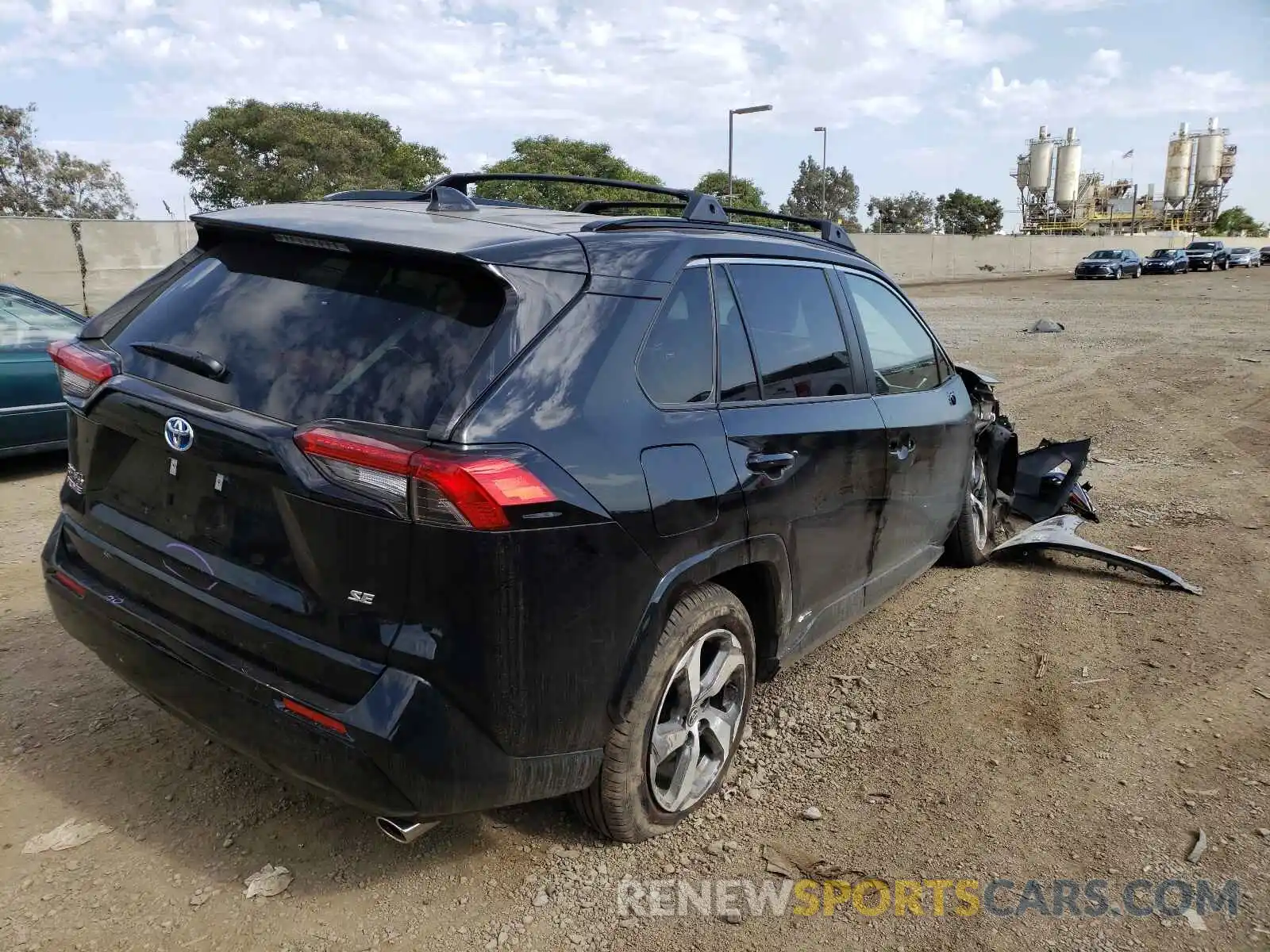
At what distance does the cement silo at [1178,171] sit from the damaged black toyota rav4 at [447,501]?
378 feet

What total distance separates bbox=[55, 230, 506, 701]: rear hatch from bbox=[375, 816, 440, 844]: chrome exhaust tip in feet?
1.32

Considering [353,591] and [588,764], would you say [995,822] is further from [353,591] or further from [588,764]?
[353,591]

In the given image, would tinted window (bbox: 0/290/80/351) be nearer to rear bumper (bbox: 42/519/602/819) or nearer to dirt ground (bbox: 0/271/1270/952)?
dirt ground (bbox: 0/271/1270/952)

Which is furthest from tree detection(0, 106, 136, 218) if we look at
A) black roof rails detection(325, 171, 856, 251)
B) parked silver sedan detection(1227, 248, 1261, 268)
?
parked silver sedan detection(1227, 248, 1261, 268)

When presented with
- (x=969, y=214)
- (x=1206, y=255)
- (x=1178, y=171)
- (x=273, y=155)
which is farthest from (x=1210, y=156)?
(x=273, y=155)

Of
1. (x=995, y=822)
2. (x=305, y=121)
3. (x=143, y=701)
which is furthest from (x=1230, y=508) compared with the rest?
(x=305, y=121)

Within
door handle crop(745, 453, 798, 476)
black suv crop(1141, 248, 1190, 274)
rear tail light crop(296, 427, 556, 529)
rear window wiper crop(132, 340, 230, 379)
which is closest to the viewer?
rear tail light crop(296, 427, 556, 529)

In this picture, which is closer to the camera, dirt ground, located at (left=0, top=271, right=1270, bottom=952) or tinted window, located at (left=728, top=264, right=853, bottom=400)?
dirt ground, located at (left=0, top=271, right=1270, bottom=952)

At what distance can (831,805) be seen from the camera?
312 centimetres

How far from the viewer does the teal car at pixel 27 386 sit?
21.6 feet

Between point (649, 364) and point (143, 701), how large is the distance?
2.41 metres

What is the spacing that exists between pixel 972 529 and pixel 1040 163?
3955 inches

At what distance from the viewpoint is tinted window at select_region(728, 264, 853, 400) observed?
315cm

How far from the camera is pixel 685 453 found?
2615 millimetres
